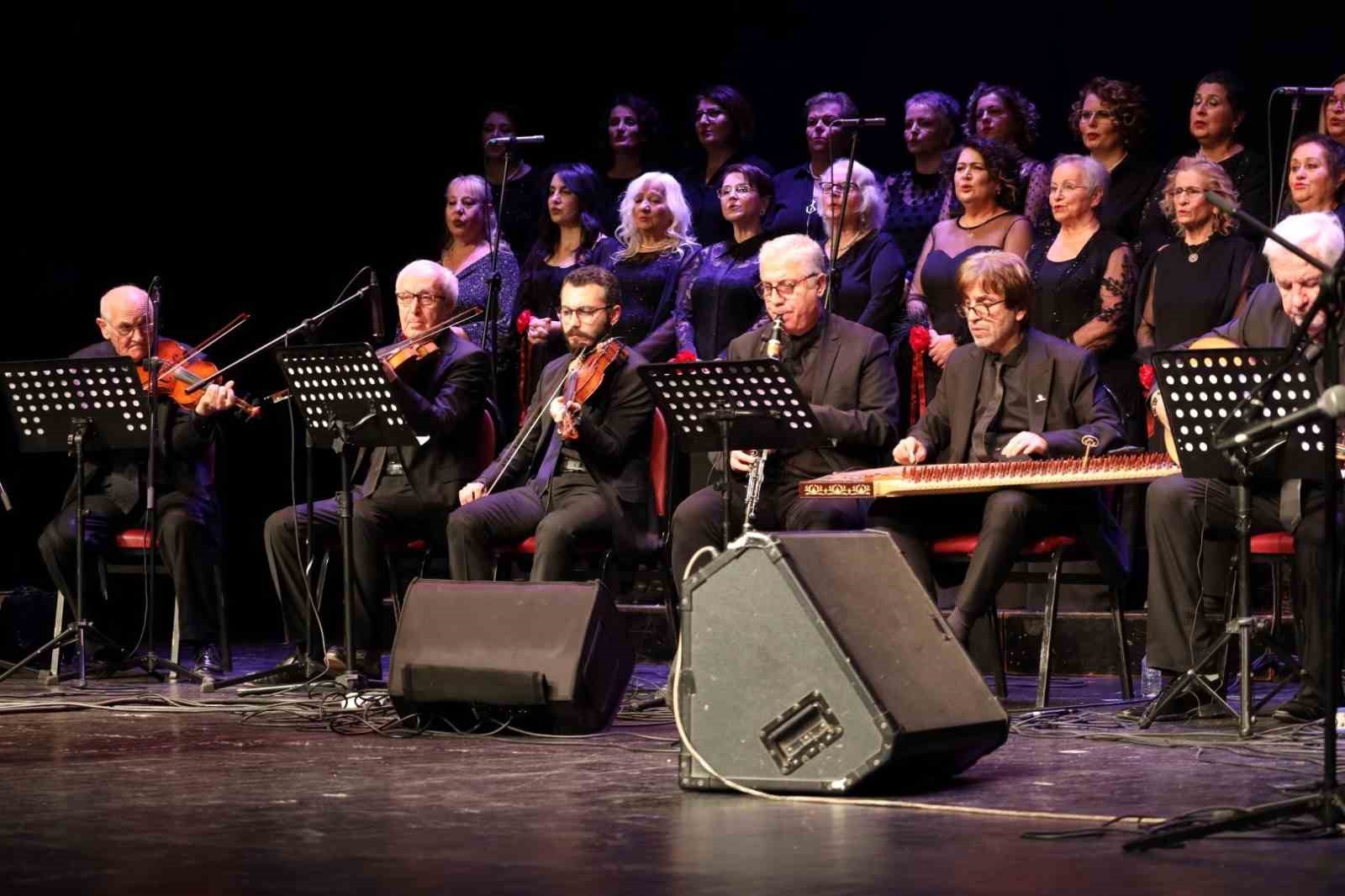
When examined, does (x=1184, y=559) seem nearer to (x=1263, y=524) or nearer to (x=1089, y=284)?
(x=1263, y=524)

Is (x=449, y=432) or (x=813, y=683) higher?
(x=449, y=432)

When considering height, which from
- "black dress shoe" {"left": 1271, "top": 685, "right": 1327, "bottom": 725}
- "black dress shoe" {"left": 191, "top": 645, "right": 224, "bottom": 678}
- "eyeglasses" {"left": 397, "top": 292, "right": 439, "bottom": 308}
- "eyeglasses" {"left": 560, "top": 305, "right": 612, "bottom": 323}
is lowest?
"black dress shoe" {"left": 191, "top": 645, "right": 224, "bottom": 678}

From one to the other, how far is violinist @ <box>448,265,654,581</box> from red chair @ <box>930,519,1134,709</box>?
1.08 meters

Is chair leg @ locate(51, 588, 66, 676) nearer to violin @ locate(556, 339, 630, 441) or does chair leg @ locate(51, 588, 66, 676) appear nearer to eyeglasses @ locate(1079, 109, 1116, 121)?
violin @ locate(556, 339, 630, 441)

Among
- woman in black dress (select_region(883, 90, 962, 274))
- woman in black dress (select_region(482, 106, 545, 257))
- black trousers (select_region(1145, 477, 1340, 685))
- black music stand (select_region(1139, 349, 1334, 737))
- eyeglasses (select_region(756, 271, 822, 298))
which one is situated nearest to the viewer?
black music stand (select_region(1139, 349, 1334, 737))

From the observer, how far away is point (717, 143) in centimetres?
753

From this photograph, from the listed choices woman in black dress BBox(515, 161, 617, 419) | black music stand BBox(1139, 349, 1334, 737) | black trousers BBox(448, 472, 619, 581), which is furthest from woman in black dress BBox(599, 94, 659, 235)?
black music stand BBox(1139, 349, 1334, 737)

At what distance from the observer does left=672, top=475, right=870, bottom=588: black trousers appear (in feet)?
18.6

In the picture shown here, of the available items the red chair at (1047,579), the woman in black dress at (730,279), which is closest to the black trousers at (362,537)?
the woman in black dress at (730,279)

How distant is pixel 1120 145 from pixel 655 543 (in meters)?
2.31

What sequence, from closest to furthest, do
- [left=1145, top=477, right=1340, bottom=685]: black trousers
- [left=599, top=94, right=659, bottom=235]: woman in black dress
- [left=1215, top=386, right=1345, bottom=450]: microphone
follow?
1. [left=1215, top=386, right=1345, bottom=450]: microphone
2. [left=1145, top=477, right=1340, bottom=685]: black trousers
3. [left=599, top=94, right=659, bottom=235]: woman in black dress

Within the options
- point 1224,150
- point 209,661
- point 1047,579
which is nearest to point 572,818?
point 1047,579

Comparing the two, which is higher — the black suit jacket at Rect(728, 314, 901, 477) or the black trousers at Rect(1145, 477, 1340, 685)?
the black suit jacket at Rect(728, 314, 901, 477)

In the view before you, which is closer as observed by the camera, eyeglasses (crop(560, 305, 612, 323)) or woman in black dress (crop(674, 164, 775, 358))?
eyeglasses (crop(560, 305, 612, 323))
